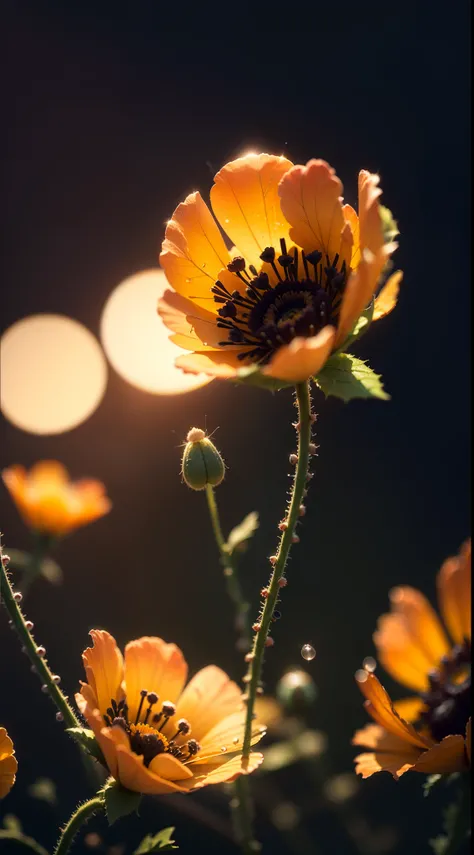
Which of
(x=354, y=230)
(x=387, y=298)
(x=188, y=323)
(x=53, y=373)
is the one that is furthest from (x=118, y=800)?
(x=53, y=373)

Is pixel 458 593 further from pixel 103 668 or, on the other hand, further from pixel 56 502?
pixel 56 502

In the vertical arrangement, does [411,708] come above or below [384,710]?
below

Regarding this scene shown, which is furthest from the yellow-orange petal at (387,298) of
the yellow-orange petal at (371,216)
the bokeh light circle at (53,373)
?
the bokeh light circle at (53,373)

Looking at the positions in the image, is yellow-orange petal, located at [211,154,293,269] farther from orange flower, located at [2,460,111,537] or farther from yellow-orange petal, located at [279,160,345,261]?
orange flower, located at [2,460,111,537]

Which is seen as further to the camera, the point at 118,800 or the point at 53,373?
the point at 53,373

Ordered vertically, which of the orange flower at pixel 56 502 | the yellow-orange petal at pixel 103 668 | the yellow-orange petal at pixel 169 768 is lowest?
the yellow-orange petal at pixel 169 768

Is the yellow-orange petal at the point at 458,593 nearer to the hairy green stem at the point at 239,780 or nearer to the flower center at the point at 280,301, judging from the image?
the hairy green stem at the point at 239,780

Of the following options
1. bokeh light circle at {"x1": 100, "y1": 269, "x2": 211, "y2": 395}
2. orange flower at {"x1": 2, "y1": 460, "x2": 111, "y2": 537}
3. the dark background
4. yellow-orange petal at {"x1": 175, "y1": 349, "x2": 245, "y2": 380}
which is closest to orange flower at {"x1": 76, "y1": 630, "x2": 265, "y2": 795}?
yellow-orange petal at {"x1": 175, "y1": 349, "x2": 245, "y2": 380}
